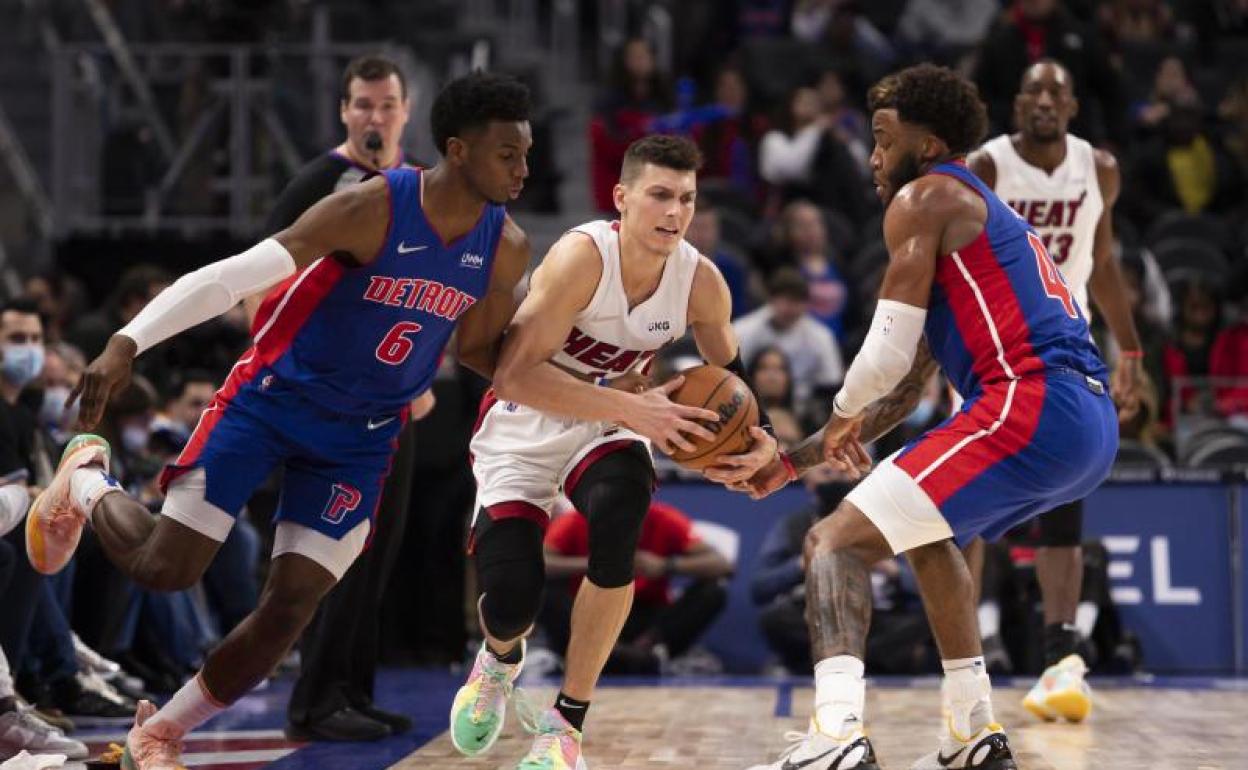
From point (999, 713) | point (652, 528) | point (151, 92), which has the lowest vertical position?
point (999, 713)

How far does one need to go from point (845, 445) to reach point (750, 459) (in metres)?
0.31

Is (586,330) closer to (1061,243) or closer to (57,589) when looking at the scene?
(1061,243)

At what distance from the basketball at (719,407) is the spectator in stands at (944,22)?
10.5m

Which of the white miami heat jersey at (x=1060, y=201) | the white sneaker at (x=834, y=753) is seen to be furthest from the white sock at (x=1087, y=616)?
the white sneaker at (x=834, y=753)

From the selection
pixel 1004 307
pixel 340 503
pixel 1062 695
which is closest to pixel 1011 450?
pixel 1004 307

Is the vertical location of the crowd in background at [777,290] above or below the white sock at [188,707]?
above

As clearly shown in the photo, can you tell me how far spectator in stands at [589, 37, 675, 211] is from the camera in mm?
13336

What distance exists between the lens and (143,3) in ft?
43.7

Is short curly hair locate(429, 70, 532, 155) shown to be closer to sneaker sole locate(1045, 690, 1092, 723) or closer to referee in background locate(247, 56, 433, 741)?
referee in background locate(247, 56, 433, 741)

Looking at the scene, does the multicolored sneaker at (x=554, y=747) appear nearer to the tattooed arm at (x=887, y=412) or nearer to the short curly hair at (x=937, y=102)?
the tattooed arm at (x=887, y=412)

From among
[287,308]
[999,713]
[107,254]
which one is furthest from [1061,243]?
[107,254]

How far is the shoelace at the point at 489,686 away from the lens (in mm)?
5777

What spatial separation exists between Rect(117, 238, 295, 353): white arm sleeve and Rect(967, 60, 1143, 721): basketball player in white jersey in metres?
3.35

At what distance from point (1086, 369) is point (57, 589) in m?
4.49
